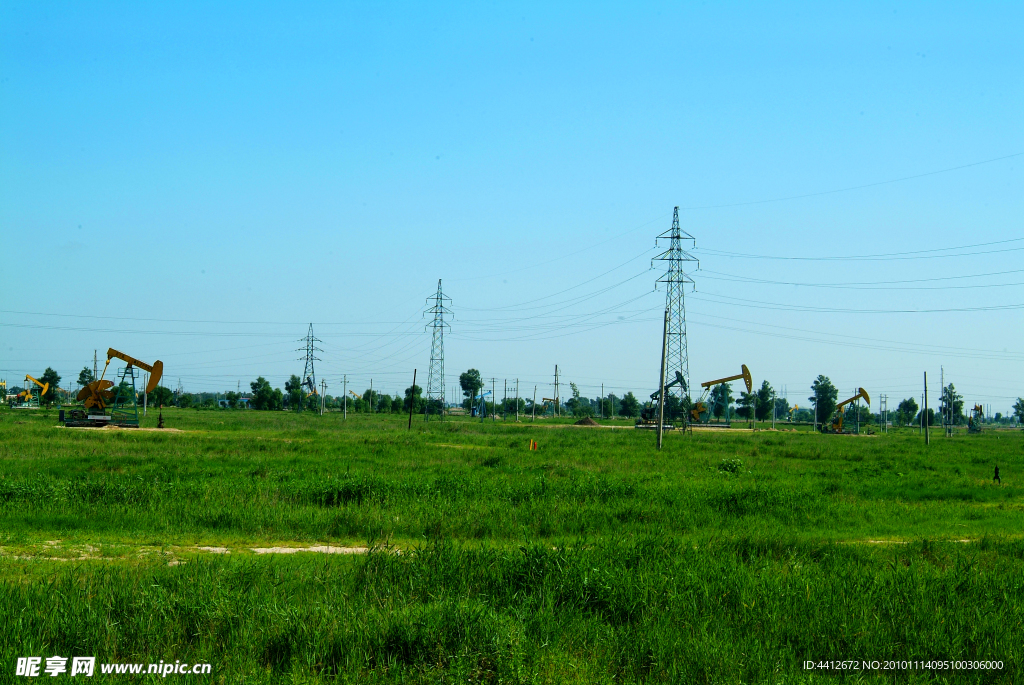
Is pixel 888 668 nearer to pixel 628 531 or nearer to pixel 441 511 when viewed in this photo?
pixel 628 531

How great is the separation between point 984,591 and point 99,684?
34.6 feet

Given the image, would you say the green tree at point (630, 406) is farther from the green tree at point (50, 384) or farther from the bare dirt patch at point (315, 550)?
the bare dirt patch at point (315, 550)

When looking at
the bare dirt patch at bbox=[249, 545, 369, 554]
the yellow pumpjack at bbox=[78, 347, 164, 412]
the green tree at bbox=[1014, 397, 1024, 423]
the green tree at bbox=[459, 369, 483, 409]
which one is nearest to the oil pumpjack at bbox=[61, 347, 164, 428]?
the yellow pumpjack at bbox=[78, 347, 164, 412]

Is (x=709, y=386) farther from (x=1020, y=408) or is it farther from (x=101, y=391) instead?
(x=1020, y=408)

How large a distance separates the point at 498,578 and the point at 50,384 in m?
113

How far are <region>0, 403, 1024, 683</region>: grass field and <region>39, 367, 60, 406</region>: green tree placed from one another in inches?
3566

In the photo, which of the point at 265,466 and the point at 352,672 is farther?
the point at 265,466

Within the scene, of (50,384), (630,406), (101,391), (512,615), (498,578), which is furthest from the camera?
(630,406)

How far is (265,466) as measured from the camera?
23.6 m

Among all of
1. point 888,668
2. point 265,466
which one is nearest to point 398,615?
point 888,668

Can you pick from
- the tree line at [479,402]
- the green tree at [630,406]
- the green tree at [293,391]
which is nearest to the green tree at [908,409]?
the tree line at [479,402]

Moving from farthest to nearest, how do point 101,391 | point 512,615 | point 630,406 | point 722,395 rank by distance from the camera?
point 630,406 → point 722,395 → point 101,391 → point 512,615

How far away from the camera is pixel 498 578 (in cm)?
991

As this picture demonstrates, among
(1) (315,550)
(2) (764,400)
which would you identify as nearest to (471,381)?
(2) (764,400)
